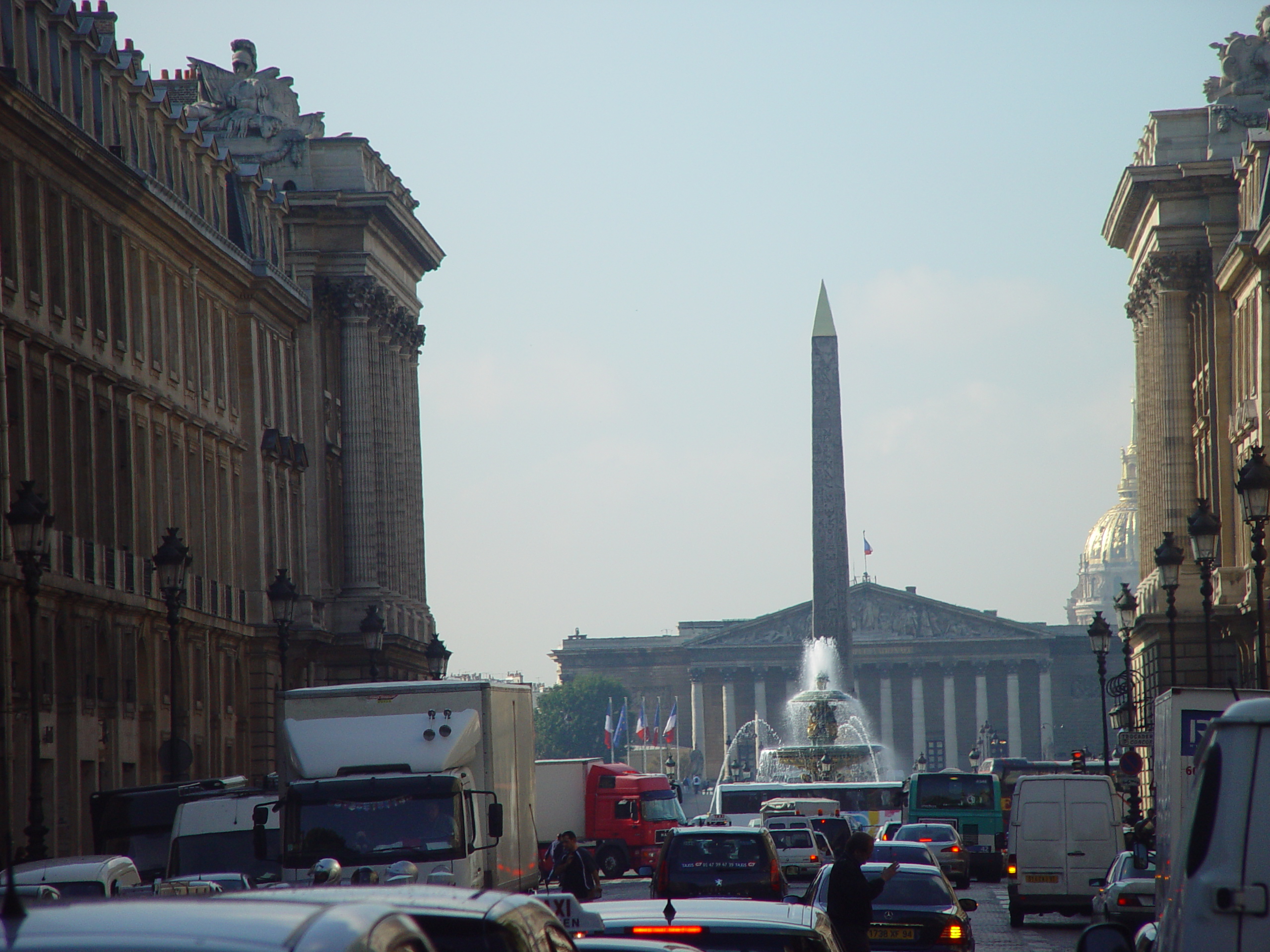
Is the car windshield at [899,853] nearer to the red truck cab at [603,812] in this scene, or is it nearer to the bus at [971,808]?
the bus at [971,808]

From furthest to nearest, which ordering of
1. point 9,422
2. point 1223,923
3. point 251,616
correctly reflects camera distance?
point 251,616 < point 9,422 < point 1223,923

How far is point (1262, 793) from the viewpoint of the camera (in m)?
8.57

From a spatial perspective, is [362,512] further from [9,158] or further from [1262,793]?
[1262,793]

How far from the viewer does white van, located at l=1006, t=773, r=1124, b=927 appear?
119 ft

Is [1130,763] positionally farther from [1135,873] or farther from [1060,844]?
[1135,873]

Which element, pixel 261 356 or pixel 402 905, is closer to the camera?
pixel 402 905

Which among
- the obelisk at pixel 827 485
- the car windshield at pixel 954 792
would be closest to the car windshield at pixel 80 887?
the car windshield at pixel 954 792

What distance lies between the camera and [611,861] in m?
60.2

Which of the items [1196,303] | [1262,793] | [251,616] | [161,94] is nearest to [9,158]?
[161,94]

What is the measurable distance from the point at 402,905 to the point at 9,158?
3572cm

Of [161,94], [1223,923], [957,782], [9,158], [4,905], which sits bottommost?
[957,782]

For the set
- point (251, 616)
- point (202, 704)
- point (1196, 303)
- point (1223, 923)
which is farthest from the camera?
point (1196, 303)

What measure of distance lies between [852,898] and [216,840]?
15.5 m

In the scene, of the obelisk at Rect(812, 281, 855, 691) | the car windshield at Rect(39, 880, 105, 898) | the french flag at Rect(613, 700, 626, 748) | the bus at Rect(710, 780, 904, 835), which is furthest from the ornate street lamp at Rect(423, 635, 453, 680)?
the french flag at Rect(613, 700, 626, 748)
